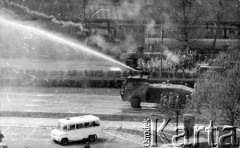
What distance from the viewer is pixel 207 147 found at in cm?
2397

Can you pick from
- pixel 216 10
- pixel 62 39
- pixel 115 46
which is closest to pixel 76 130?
pixel 115 46

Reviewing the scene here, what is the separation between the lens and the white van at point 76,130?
86.2 feet

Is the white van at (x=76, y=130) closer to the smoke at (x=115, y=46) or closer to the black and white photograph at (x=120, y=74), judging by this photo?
the black and white photograph at (x=120, y=74)

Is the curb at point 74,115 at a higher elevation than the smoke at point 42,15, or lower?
lower

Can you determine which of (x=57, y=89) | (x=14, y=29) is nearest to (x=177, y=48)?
(x=57, y=89)

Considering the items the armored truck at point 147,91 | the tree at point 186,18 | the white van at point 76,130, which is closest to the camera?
the white van at point 76,130

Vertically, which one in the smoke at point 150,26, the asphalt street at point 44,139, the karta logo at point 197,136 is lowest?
the asphalt street at point 44,139

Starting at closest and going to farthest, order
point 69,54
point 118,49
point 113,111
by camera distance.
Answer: point 113,111, point 118,49, point 69,54

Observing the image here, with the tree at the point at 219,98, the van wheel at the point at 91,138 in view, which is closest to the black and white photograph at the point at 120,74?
the tree at the point at 219,98

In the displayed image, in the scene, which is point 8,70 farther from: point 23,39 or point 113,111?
point 113,111

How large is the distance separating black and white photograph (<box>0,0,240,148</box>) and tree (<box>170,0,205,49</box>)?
0.15 metres

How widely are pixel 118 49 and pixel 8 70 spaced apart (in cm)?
1505

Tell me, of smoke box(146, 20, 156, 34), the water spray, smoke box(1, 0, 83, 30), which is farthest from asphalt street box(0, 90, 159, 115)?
smoke box(146, 20, 156, 34)

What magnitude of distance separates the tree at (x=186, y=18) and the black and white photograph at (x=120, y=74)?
0.15 metres
